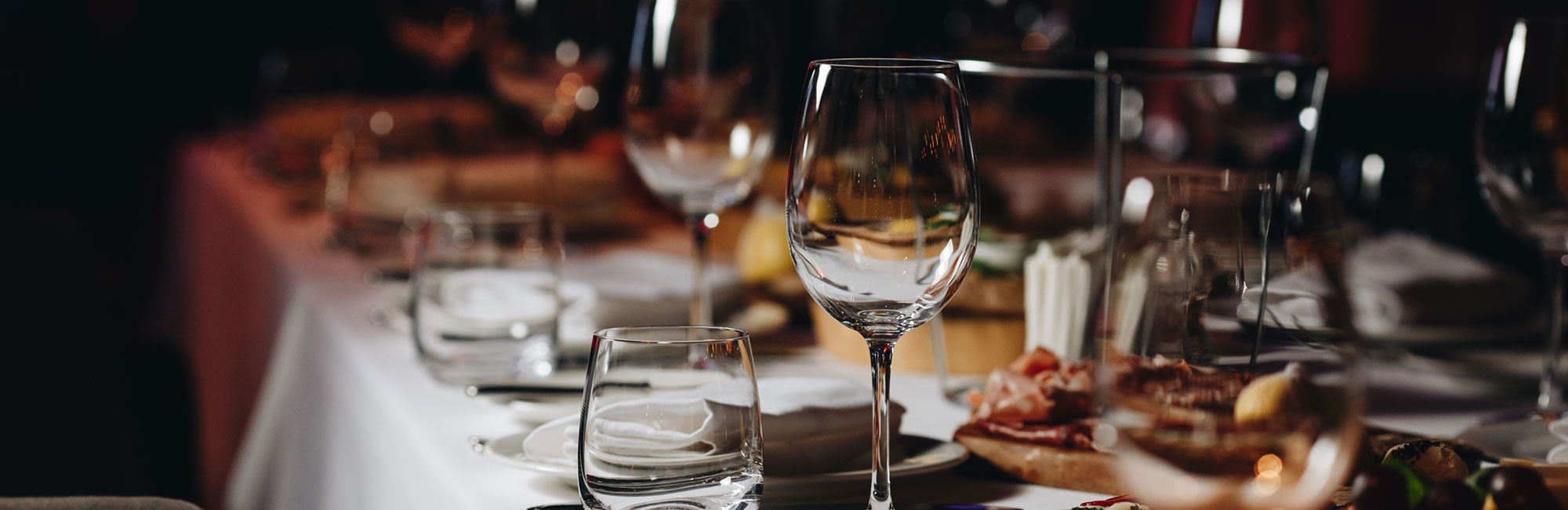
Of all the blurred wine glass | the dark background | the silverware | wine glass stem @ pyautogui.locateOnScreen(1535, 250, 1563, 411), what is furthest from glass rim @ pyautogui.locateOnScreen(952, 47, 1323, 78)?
the blurred wine glass

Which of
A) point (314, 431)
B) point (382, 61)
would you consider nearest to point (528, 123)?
point (314, 431)

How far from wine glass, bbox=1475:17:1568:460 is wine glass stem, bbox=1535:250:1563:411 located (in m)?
0.02

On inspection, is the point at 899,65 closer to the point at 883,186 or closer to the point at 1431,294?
the point at 883,186

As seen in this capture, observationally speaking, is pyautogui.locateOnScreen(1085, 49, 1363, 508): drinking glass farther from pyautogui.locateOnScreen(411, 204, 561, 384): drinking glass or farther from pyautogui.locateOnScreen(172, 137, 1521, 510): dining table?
pyautogui.locateOnScreen(411, 204, 561, 384): drinking glass

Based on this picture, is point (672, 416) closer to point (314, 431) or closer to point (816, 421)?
point (816, 421)

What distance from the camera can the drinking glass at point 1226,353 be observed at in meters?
0.37

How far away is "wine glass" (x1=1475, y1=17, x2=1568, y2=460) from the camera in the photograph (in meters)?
0.80

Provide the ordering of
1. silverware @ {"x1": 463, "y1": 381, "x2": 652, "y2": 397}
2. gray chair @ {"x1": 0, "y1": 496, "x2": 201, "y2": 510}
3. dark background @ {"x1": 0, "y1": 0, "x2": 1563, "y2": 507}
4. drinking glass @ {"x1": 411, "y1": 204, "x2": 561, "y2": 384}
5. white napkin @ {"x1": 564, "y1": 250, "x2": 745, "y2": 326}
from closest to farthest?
1. gray chair @ {"x1": 0, "y1": 496, "x2": 201, "y2": 510}
2. silverware @ {"x1": 463, "y1": 381, "x2": 652, "y2": 397}
3. drinking glass @ {"x1": 411, "y1": 204, "x2": 561, "y2": 384}
4. white napkin @ {"x1": 564, "y1": 250, "x2": 745, "y2": 326}
5. dark background @ {"x1": 0, "y1": 0, "x2": 1563, "y2": 507}

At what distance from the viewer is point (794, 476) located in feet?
2.00

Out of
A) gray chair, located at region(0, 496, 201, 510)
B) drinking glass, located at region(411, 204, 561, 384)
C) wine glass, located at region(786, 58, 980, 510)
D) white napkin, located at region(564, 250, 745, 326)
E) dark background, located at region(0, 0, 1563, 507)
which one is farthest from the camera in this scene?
dark background, located at region(0, 0, 1563, 507)

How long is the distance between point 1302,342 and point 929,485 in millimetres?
307

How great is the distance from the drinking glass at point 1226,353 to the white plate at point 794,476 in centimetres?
23

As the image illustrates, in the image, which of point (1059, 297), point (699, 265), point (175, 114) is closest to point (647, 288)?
point (699, 265)

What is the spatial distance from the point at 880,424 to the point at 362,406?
0.51 m
